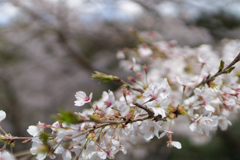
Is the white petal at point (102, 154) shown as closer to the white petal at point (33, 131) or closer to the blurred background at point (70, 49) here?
the white petal at point (33, 131)

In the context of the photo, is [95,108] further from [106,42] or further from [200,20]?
[200,20]

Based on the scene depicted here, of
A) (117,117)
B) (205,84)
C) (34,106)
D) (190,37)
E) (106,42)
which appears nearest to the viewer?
(117,117)

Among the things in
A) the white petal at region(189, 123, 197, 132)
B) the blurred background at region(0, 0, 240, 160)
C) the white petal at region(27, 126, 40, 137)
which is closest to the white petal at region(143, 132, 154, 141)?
the white petal at region(189, 123, 197, 132)

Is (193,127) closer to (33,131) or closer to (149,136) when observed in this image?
(149,136)

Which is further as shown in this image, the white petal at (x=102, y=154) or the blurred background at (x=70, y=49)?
the blurred background at (x=70, y=49)

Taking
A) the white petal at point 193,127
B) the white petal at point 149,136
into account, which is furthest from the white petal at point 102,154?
the white petal at point 193,127

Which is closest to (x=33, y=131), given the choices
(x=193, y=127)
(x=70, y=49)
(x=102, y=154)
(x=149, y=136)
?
(x=102, y=154)

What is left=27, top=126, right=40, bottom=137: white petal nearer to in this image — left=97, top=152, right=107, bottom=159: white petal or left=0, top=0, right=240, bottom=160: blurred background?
left=97, top=152, right=107, bottom=159: white petal

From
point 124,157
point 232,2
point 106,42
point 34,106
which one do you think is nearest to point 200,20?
point 232,2
